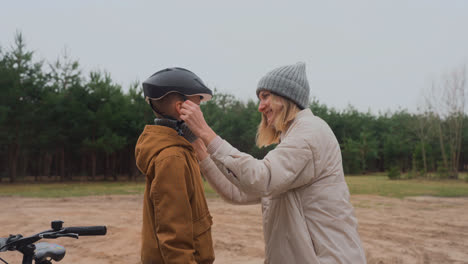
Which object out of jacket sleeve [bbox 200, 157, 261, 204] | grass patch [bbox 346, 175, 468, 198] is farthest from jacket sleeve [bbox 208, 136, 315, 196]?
grass patch [bbox 346, 175, 468, 198]

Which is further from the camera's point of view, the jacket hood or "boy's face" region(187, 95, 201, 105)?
"boy's face" region(187, 95, 201, 105)

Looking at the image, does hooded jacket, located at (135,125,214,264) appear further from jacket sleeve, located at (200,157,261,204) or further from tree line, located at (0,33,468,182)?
tree line, located at (0,33,468,182)

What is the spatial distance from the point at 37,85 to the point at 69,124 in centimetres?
319

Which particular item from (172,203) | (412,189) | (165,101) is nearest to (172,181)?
(172,203)

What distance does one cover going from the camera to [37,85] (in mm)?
24859

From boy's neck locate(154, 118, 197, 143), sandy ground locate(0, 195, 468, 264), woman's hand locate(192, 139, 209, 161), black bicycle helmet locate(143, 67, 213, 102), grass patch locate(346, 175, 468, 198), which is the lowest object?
sandy ground locate(0, 195, 468, 264)

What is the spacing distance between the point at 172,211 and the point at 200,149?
23.2 inches

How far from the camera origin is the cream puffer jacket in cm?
185

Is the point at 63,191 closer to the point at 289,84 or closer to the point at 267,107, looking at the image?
the point at 267,107

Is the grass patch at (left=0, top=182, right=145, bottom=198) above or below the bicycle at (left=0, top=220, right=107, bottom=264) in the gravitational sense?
below

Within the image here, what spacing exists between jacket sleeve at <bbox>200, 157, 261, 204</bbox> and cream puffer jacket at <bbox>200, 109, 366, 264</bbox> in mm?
447

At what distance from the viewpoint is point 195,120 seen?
1.92 metres

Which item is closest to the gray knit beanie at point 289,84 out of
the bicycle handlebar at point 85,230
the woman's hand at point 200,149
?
the woman's hand at point 200,149

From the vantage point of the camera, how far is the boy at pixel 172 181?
5.76ft
